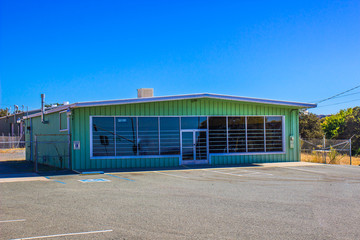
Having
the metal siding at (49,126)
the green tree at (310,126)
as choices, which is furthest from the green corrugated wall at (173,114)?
the green tree at (310,126)

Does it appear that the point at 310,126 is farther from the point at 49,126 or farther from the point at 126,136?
the point at 49,126

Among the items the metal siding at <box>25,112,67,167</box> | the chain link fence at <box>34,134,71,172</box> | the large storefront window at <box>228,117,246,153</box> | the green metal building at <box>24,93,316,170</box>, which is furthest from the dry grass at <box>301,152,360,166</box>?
the metal siding at <box>25,112,67,167</box>

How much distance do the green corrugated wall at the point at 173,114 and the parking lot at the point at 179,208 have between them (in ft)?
12.1

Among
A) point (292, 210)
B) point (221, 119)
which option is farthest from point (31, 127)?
point (292, 210)

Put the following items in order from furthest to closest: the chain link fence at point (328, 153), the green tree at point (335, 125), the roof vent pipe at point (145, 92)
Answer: the green tree at point (335, 125) → the chain link fence at point (328, 153) → the roof vent pipe at point (145, 92)

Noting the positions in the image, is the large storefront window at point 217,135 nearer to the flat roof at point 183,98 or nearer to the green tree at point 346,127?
the flat roof at point 183,98

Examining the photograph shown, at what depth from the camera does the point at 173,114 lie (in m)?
19.0

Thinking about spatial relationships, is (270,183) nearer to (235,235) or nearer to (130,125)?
(235,235)

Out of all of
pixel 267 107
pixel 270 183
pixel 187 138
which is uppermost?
pixel 267 107

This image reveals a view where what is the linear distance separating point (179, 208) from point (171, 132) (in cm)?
1089

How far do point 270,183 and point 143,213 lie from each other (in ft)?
20.3

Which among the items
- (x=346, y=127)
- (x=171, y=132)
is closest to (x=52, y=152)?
(x=171, y=132)

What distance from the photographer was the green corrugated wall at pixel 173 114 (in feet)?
56.3

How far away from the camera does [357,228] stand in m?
6.54
